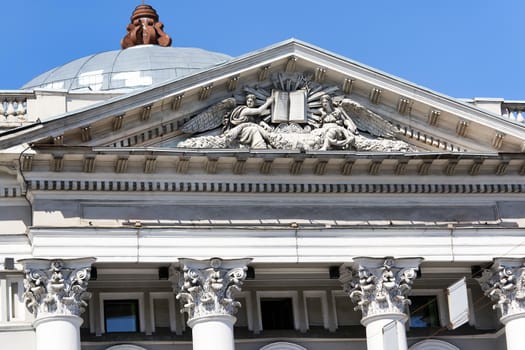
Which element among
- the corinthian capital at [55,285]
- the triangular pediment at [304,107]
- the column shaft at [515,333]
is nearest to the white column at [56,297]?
the corinthian capital at [55,285]

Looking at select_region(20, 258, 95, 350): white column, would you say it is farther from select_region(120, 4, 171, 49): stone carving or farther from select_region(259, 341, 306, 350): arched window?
select_region(120, 4, 171, 49): stone carving

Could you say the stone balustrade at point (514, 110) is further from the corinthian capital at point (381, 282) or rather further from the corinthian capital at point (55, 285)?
the corinthian capital at point (55, 285)

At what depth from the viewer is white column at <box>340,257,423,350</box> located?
40.6 m

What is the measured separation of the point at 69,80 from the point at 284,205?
531 inches

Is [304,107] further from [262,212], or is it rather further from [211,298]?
[211,298]

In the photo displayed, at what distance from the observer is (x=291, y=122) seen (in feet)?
137

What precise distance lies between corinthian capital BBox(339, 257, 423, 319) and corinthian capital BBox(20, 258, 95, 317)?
20.6ft

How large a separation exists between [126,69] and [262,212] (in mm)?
12094

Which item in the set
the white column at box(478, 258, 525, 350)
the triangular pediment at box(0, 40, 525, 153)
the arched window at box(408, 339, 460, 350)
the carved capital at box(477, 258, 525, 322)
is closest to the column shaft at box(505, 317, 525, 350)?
the white column at box(478, 258, 525, 350)

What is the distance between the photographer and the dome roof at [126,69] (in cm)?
5138

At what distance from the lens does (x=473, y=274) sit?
42312mm

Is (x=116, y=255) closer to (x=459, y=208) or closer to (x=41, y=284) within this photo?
(x=41, y=284)

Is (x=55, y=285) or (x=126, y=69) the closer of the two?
(x=55, y=285)

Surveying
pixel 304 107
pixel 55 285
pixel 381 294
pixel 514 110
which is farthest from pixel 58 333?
Answer: pixel 514 110
